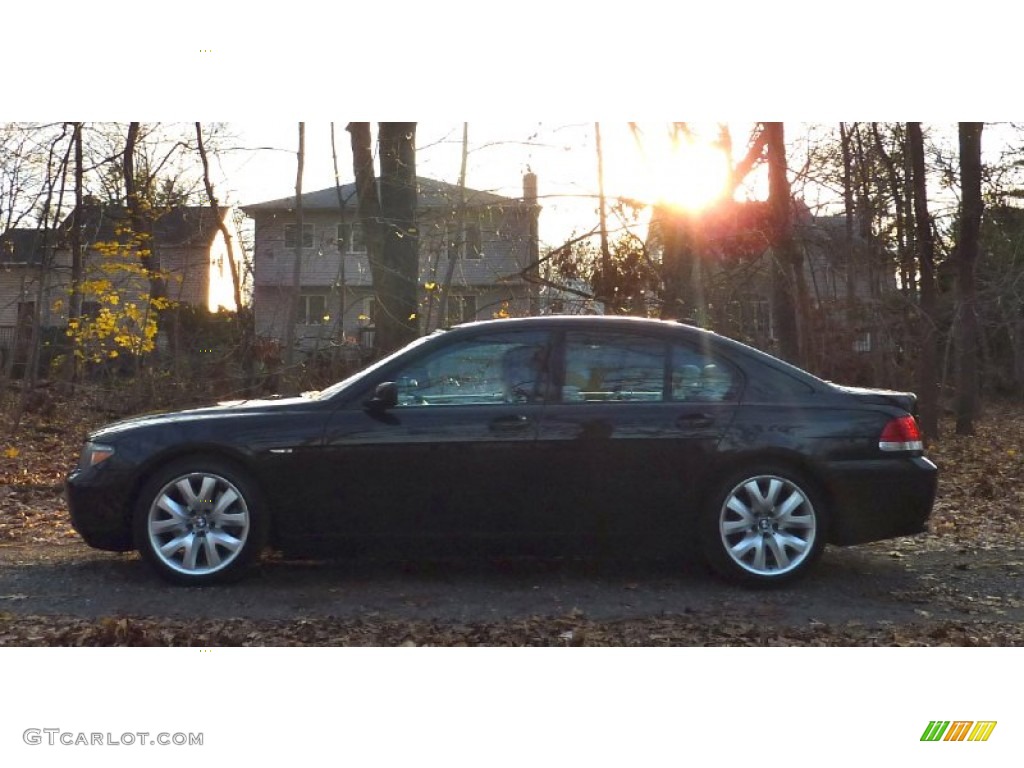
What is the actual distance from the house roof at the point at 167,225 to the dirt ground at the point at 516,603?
7.21 metres

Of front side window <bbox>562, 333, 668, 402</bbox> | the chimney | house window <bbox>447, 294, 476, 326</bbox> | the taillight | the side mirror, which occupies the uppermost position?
the chimney

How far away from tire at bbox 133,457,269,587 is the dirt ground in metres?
0.13

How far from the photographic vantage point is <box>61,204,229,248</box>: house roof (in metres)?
14.0

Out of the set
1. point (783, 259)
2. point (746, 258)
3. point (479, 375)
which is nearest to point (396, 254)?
point (746, 258)

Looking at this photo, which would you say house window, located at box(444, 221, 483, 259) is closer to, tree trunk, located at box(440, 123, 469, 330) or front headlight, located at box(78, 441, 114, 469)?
tree trunk, located at box(440, 123, 469, 330)

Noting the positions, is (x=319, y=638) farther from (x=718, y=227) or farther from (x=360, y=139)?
(x=360, y=139)

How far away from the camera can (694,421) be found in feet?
19.9

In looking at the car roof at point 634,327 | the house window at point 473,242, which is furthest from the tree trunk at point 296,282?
the car roof at point 634,327

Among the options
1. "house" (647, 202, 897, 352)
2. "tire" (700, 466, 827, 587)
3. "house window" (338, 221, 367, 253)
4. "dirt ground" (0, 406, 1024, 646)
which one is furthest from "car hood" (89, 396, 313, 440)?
"house window" (338, 221, 367, 253)

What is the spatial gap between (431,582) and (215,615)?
126 cm

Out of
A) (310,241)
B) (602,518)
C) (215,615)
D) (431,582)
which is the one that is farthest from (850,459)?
(310,241)

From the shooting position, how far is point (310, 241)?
47.2 ft

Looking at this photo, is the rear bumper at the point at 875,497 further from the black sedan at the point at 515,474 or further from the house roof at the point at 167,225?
the house roof at the point at 167,225
